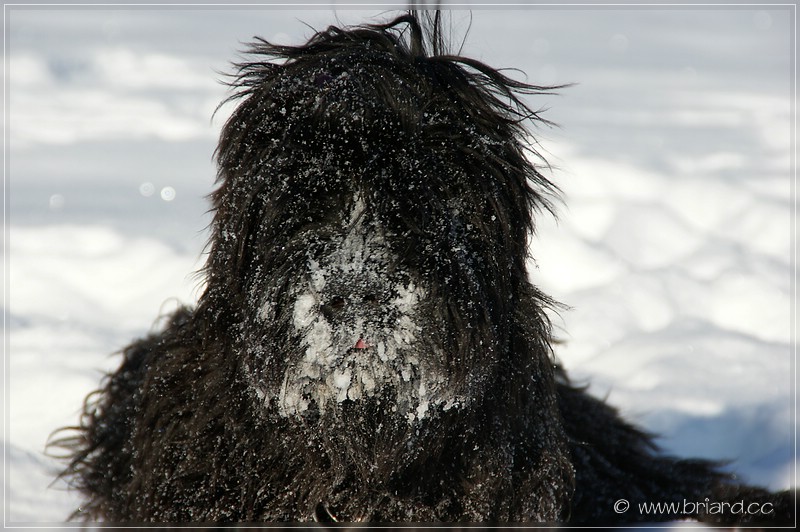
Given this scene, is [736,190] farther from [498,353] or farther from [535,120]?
[498,353]

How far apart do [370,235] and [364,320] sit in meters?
0.24

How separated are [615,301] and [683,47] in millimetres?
5546

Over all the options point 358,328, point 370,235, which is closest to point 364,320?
point 358,328

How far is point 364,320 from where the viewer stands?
2.00 meters

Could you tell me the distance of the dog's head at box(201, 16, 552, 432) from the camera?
204 cm

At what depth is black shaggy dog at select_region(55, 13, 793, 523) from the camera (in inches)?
81.7

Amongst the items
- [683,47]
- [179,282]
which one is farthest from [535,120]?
[683,47]

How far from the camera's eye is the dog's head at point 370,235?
2.04 m

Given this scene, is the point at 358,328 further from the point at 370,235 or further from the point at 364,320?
the point at 370,235

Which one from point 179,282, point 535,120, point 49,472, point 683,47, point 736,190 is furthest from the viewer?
point 683,47

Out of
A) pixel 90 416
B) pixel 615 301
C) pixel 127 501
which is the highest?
pixel 615 301

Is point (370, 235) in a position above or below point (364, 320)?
above

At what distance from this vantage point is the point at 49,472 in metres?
3.09

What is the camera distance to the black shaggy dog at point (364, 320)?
2.08m
